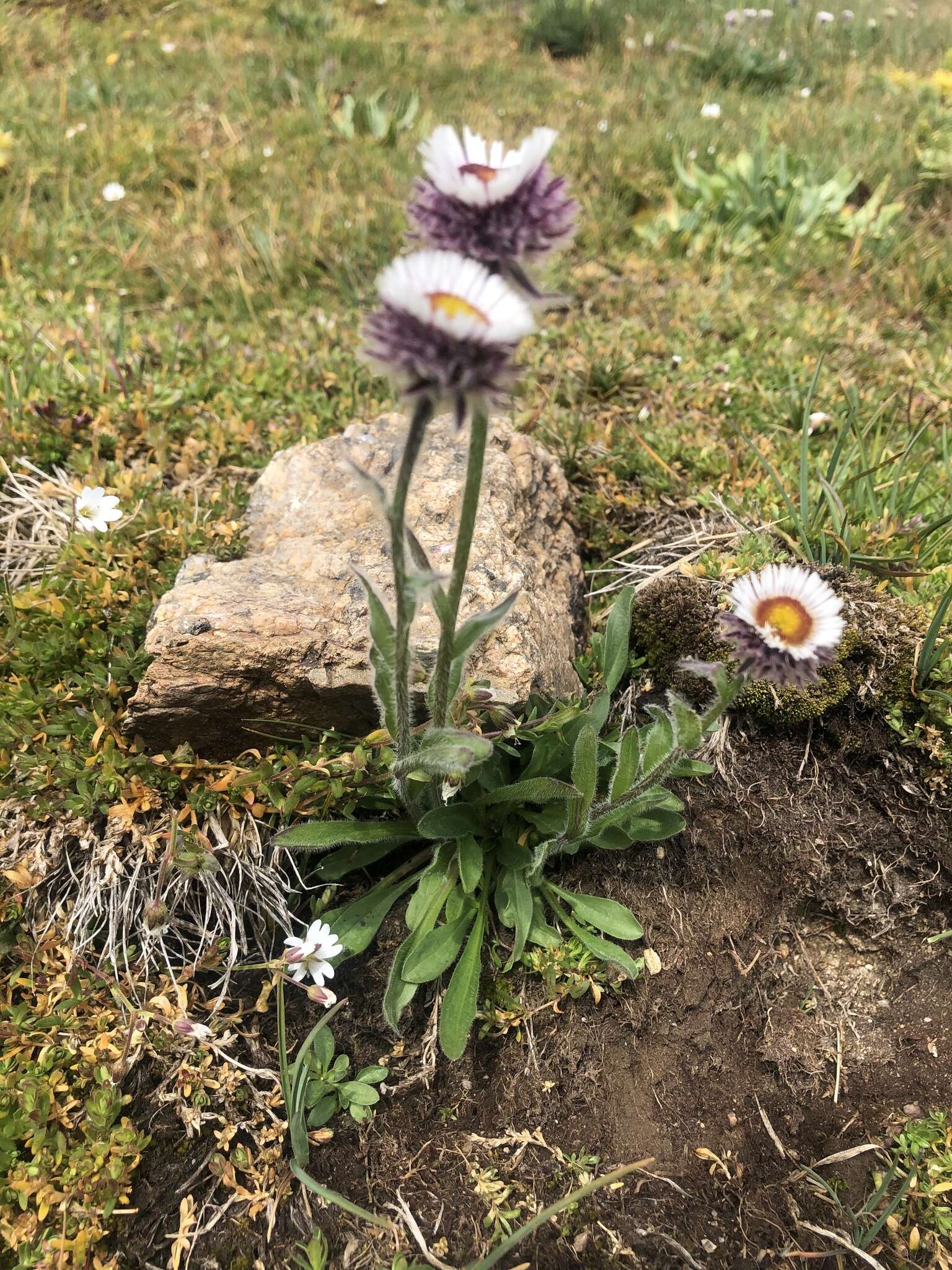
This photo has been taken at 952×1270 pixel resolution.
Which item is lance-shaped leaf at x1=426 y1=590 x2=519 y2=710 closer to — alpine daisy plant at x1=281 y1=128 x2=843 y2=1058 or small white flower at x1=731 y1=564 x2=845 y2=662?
alpine daisy plant at x1=281 y1=128 x2=843 y2=1058

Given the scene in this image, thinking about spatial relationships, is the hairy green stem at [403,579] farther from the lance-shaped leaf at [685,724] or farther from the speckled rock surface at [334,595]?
the lance-shaped leaf at [685,724]

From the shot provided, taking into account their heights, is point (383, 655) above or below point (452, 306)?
below

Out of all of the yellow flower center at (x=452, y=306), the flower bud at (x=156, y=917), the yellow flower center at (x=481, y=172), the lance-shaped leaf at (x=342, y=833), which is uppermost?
the yellow flower center at (x=481, y=172)

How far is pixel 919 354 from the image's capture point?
392cm

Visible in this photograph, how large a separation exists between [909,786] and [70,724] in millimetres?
2340

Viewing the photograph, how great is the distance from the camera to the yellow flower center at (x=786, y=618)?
66.4 inches

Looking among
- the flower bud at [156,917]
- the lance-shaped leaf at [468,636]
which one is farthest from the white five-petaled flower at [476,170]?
the flower bud at [156,917]

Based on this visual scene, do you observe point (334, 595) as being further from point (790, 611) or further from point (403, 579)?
point (790, 611)

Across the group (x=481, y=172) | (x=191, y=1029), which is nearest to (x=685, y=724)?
(x=481, y=172)

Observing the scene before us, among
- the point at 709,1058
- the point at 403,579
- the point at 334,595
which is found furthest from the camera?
the point at 334,595

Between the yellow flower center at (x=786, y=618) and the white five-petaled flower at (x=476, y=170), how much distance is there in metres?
0.94

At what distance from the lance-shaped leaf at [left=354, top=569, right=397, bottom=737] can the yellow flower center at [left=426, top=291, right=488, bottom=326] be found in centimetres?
51

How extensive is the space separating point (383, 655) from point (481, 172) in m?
0.91

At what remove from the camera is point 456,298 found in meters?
1.25
